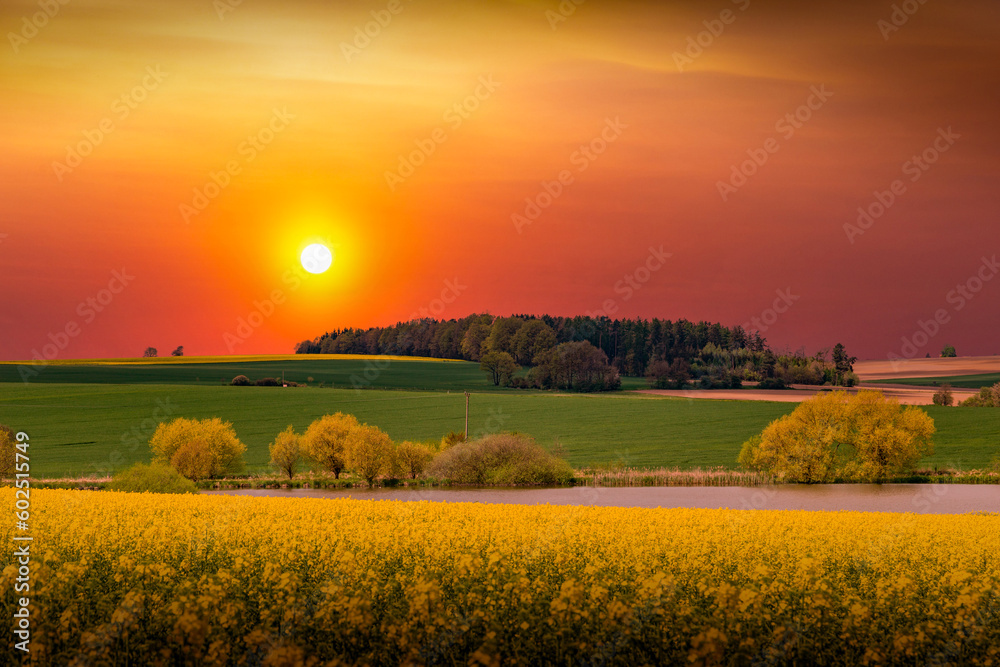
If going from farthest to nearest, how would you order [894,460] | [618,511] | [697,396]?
[697,396] → [894,460] → [618,511]

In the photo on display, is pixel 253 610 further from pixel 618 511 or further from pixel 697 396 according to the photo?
pixel 697 396

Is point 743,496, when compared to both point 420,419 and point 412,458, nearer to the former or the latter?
point 412,458

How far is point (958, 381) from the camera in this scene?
145250 mm

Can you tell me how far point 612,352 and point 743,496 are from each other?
110m

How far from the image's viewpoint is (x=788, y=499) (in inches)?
2219

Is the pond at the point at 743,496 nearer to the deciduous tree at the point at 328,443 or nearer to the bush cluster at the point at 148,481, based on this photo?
the deciduous tree at the point at 328,443

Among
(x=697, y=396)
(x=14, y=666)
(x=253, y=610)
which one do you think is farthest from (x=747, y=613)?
(x=697, y=396)

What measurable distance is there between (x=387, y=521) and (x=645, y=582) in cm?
751

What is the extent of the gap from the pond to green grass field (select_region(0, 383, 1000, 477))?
10847 millimetres

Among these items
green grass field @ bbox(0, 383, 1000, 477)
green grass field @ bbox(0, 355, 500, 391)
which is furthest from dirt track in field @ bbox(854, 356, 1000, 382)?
green grass field @ bbox(0, 355, 500, 391)

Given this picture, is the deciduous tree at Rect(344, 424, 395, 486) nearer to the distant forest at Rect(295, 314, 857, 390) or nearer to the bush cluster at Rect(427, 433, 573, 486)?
the bush cluster at Rect(427, 433, 573, 486)

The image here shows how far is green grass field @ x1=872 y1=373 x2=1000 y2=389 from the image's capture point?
139500 mm

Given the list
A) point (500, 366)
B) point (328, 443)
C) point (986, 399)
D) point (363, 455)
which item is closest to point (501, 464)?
point (363, 455)

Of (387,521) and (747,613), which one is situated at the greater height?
(387,521)
